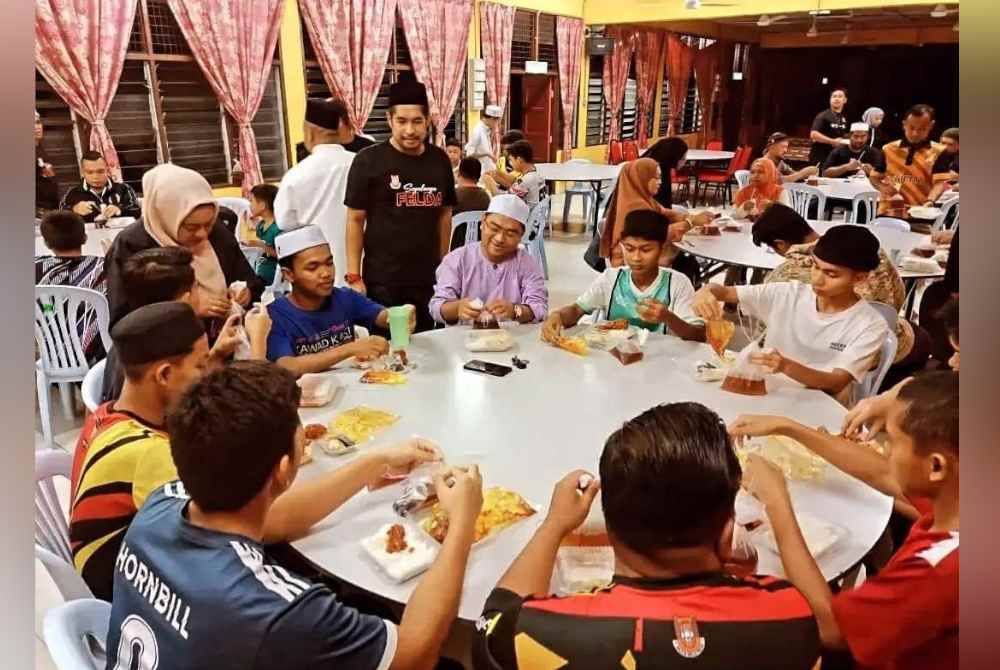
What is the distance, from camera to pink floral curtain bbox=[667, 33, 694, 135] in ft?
44.7

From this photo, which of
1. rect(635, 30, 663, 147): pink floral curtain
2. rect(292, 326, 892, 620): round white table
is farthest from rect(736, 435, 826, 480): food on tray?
rect(635, 30, 663, 147): pink floral curtain

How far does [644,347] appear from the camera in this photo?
2.47 m

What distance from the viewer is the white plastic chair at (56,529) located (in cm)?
133

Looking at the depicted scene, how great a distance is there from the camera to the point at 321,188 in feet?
11.0

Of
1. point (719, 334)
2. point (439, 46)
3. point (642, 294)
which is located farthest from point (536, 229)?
point (439, 46)

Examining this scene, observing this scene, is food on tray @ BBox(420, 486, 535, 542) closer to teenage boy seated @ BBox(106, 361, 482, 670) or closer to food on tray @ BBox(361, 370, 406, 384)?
teenage boy seated @ BBox(106, 361, 482, 670)

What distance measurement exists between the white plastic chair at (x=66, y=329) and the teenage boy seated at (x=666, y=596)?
267 cm

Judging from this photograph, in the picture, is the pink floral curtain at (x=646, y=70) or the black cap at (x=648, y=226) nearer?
the black cap at (x=648, y=226)

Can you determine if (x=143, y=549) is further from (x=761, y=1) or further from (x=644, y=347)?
(x=761, y=1)

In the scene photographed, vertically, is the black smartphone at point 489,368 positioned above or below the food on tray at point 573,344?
below

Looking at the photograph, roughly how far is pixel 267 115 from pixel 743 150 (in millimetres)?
6469

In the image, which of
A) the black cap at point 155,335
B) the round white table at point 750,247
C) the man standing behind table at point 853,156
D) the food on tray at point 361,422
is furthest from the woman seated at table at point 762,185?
the black cap at point 155,335

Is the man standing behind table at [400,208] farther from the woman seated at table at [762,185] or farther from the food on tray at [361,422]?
the woman seated at table at [762,185]
